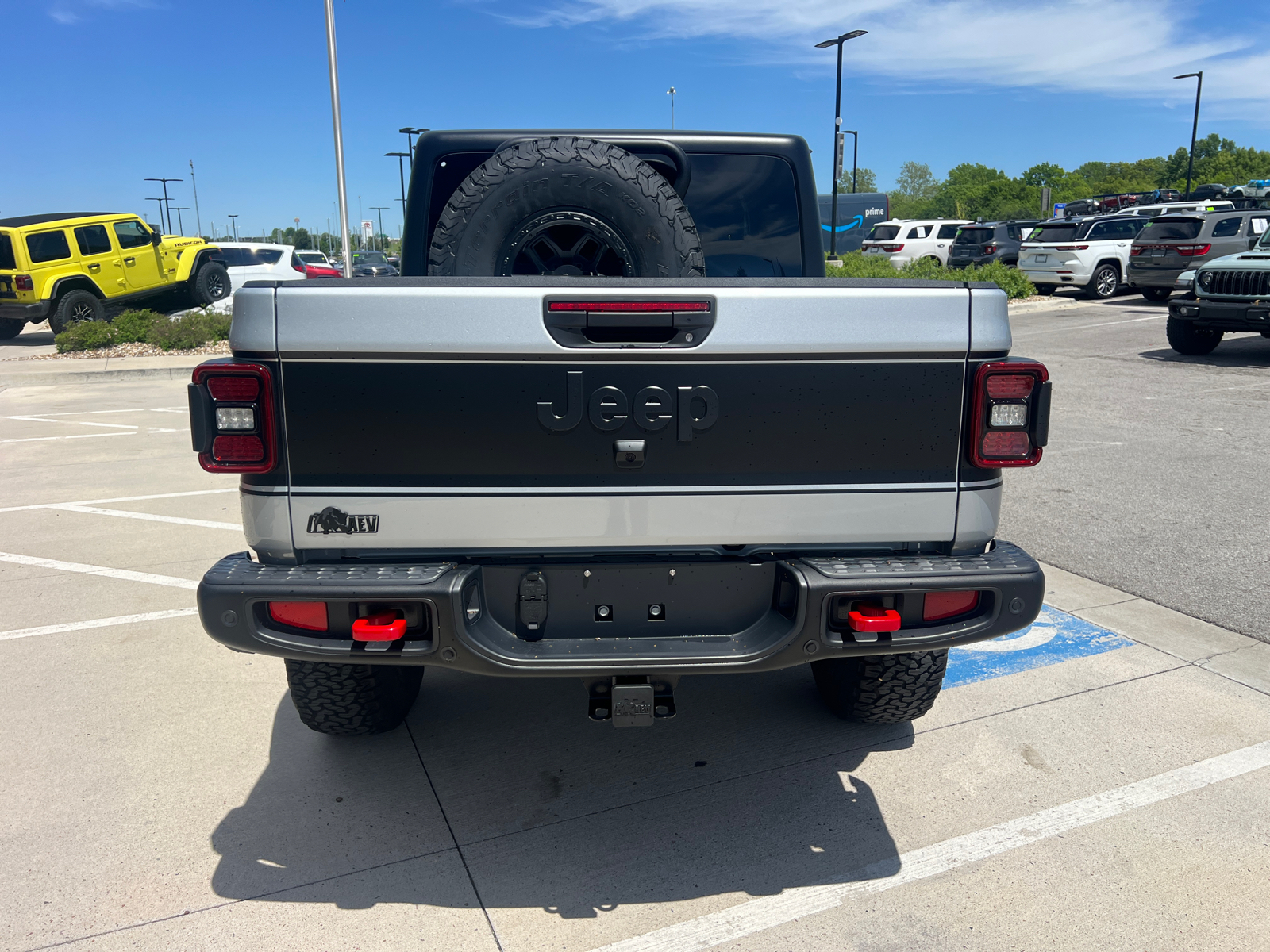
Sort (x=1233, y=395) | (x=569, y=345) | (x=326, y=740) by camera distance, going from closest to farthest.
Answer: (x=569, y=345) → (x=326, y=740) → (x=1233, y=395)

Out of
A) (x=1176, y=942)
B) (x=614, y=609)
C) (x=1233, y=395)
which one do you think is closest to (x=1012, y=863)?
(x=1176, y=942)

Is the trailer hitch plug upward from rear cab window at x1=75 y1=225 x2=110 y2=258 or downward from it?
downward

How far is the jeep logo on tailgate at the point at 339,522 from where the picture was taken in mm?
2619

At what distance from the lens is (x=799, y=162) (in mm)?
4148

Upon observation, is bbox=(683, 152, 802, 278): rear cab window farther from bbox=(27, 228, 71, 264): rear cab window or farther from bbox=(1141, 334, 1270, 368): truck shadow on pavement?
bbox=(27, 228, 71, 264): rear cab window

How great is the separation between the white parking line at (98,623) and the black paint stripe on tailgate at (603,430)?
111 inches

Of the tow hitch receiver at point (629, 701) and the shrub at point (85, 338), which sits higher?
the tow hitch receiver at point (629, 701)

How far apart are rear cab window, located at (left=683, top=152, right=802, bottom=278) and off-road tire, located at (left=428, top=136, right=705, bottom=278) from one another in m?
1.08

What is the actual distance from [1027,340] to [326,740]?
15535 mm

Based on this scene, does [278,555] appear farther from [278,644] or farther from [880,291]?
[880,291]

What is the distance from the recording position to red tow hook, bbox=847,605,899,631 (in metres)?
2.60

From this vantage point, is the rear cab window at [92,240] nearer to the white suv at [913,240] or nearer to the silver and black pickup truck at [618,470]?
the white suv at [913,240]

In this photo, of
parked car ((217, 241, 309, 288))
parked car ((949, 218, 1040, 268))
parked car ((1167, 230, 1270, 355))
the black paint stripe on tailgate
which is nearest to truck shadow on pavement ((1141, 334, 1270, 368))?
parked car ((1167, 230, 1270, 355))

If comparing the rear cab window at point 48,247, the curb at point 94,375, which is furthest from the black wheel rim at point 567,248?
the rear cab window at point 48,247
